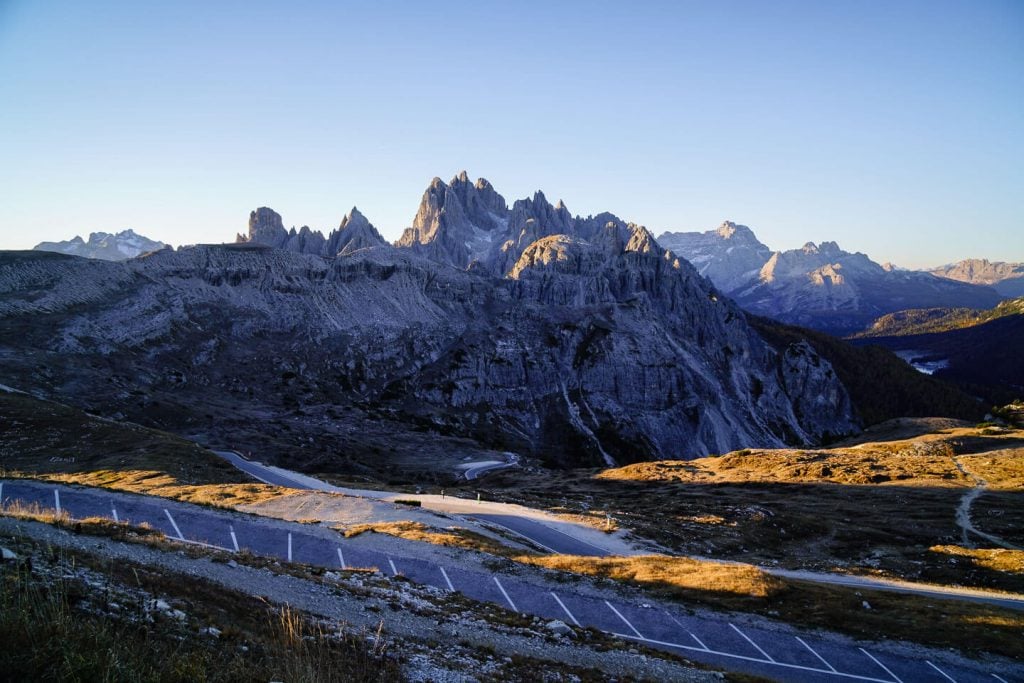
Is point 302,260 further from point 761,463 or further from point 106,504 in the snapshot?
point 106,504

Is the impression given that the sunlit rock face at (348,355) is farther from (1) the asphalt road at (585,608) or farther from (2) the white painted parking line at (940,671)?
(2) the white painted parking line at (940,671)

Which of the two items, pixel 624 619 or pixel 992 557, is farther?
pixel 992 557

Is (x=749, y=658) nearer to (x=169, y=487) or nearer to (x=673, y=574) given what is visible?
(x=673, y=574)

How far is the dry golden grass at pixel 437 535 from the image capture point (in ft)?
113

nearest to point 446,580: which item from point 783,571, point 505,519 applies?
point 505,519

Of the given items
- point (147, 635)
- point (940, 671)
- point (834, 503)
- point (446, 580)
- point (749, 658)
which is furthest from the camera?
point (834, 503)

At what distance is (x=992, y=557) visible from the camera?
148ft

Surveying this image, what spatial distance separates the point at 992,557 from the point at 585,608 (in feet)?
127

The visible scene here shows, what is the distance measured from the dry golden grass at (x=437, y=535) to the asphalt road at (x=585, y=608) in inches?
121

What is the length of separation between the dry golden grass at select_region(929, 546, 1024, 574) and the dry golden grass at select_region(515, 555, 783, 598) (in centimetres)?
2461

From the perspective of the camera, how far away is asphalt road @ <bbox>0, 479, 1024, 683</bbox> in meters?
22.6

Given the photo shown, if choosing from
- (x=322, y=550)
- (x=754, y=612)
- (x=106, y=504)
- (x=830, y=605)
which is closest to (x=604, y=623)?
(x=754, y=612)

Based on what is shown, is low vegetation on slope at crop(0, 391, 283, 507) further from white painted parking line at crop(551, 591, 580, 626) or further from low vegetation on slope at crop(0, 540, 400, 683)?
low vegetation on slope at crop(0, 540, 400, 683)

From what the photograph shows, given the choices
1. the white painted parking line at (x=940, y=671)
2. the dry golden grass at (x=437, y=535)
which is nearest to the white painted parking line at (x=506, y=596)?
the dry golden grass at (x=437, y=535)
